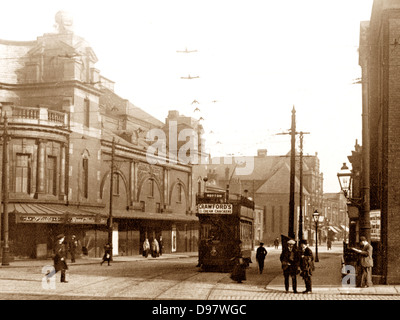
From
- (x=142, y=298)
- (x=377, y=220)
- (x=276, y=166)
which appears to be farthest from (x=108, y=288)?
(x=276, y=166)

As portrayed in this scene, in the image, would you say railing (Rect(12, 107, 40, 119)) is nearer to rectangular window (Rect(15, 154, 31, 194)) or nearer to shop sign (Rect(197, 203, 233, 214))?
rectangular window (Rect(15, 154, 31, 194))

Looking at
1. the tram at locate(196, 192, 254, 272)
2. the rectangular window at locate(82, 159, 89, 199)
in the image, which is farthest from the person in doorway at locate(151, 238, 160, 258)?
the tram at locate(196, 192, 254, 272)

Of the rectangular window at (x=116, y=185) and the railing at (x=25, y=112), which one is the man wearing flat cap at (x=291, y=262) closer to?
the railing at (x=25, y=112)

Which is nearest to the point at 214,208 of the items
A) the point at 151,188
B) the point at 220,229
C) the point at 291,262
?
the point at 220,229

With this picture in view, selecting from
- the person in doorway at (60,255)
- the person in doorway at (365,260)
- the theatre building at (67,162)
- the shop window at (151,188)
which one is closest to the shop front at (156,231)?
the theatre building at (67,162)

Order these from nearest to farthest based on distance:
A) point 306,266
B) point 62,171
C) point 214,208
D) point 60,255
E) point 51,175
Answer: point 306,266 → point 60,255 → point 214,208 → point 51,175 → point 62,171

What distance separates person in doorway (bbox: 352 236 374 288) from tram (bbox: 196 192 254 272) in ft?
25.1

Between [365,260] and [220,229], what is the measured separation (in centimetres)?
872

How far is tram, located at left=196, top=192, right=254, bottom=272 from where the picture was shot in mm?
27734

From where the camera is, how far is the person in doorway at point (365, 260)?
19.9 metres

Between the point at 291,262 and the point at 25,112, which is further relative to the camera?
the point at 25,112

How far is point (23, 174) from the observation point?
40.2 m

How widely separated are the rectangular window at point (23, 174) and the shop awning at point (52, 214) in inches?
42.3

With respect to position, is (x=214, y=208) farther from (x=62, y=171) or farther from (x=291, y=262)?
(x=62, y=171)
